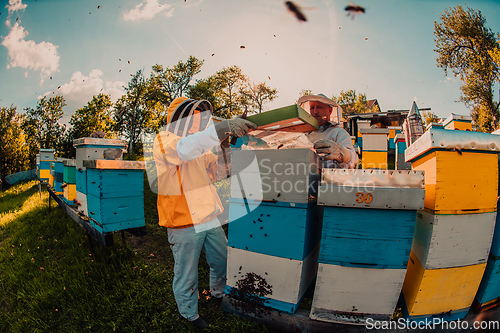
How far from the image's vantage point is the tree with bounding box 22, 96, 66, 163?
66.2 feet

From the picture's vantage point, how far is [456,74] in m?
17.3

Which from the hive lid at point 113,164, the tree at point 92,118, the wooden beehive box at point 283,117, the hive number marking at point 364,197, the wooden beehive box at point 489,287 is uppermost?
the tree at point 92,118

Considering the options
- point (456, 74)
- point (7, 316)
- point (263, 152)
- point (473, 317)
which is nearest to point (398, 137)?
point (473, 317)

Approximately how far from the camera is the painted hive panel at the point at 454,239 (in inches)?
61.4

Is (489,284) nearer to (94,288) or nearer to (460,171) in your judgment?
(460,171)

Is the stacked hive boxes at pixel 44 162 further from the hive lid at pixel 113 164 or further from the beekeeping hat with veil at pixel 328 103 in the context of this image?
the beekeeping hat with veil at pixel 328 103

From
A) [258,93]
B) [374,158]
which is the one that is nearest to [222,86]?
[258,93]

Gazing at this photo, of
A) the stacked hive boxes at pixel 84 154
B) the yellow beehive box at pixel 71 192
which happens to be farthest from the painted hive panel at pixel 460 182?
the yellow beehive box at pixel 71 192

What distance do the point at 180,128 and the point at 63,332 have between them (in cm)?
231

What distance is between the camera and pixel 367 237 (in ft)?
4.97

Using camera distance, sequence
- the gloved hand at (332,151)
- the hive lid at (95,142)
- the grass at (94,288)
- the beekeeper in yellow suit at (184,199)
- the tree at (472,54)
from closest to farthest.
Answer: the gloved hand at (332,151), the beekeeper in yellow suit at (184,199), the grass at (94,288), the hive lid at (95,142), the tree at (472,54)

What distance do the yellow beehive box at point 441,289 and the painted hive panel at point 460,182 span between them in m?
0.44

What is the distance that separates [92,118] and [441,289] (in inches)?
953

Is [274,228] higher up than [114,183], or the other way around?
[114,183]
